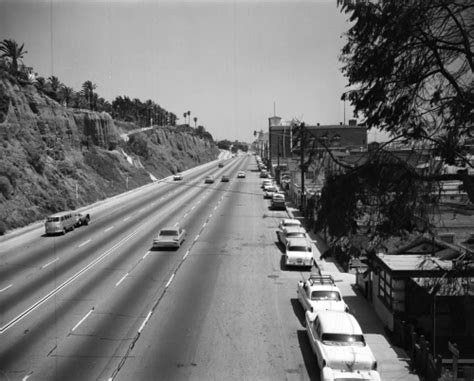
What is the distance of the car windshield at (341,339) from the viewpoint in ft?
40.9

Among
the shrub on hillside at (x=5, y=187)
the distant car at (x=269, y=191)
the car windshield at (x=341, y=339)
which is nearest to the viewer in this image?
the car windshield at (x=341, y=339)

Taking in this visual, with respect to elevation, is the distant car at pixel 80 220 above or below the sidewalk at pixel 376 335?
above

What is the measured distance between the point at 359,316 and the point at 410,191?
1171 cm

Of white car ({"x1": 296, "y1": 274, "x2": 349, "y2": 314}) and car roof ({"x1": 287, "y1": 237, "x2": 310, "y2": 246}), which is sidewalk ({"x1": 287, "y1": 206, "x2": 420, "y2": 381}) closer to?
white car ({"x1": 296, "y1": 274, "x2": 349, "y2": 314})

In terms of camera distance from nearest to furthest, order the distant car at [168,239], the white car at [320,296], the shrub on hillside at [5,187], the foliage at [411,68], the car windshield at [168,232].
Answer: the foliage at [411,68] → the white car at [320,296] → the distant car at [168,239] → the car windshield at [168,232] → the shrub on hillside at [5,187]

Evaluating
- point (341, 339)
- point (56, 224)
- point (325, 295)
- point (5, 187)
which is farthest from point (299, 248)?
point (5, 187)

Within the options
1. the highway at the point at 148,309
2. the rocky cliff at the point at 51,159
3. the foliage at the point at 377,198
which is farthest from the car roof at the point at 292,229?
the foliage at the point at 377,198

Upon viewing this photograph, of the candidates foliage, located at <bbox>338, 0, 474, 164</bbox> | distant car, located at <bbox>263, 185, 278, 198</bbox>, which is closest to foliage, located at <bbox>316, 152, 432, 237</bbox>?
foliage, located at <bbox>338, 0, 474, 164</bbox>

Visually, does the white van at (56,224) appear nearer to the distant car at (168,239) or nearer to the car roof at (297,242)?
the distant car at (168,239)

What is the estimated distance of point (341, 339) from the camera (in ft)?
41.3

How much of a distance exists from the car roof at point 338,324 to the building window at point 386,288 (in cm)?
308

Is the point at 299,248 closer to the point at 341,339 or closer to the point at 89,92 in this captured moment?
the point at 341,339

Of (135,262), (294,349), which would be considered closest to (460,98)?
(294,349)

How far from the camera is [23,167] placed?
4441 centimetres
